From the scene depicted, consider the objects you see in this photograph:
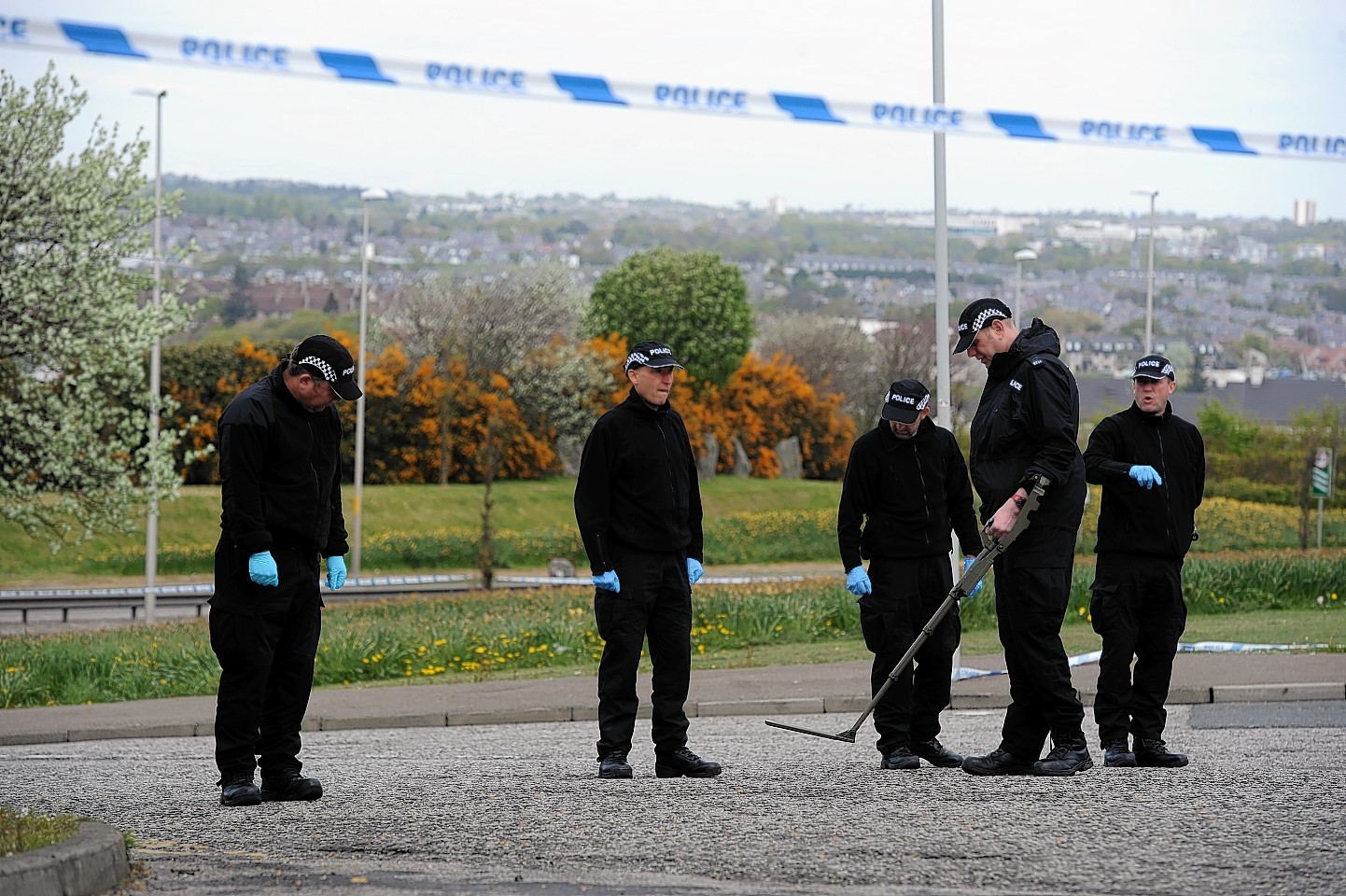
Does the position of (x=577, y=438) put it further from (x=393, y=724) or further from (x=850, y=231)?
(x=850, y=231)

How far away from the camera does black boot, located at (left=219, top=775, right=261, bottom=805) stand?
7551 mm

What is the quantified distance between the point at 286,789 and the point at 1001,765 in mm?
3438

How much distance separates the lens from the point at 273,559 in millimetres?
7707

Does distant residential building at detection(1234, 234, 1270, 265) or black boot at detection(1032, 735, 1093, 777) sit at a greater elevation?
distant residential building at detection(1234, 234, 1270, 265)

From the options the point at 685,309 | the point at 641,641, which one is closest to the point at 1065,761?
the point at 641,641

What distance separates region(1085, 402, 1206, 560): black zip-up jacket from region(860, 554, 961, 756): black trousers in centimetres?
89

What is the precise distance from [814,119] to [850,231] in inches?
6777

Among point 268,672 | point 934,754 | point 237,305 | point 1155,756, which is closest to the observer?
point 268,672

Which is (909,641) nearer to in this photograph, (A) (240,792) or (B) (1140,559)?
(B) (1140,559)

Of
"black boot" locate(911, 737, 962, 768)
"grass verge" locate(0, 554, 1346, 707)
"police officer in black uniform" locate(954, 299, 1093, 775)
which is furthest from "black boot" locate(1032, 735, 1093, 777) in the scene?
"grass verge" locate(0, 554, 1346, 707)

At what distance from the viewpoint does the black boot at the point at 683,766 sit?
27.5ft

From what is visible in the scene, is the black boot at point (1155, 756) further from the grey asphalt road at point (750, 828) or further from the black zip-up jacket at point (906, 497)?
the black zip-up jacket at point (906, 497)

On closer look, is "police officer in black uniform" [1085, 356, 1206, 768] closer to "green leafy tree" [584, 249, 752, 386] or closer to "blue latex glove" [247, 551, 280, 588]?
"blue latex glove" [247, 551, 280, 588]

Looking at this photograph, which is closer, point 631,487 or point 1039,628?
point 1039,628
